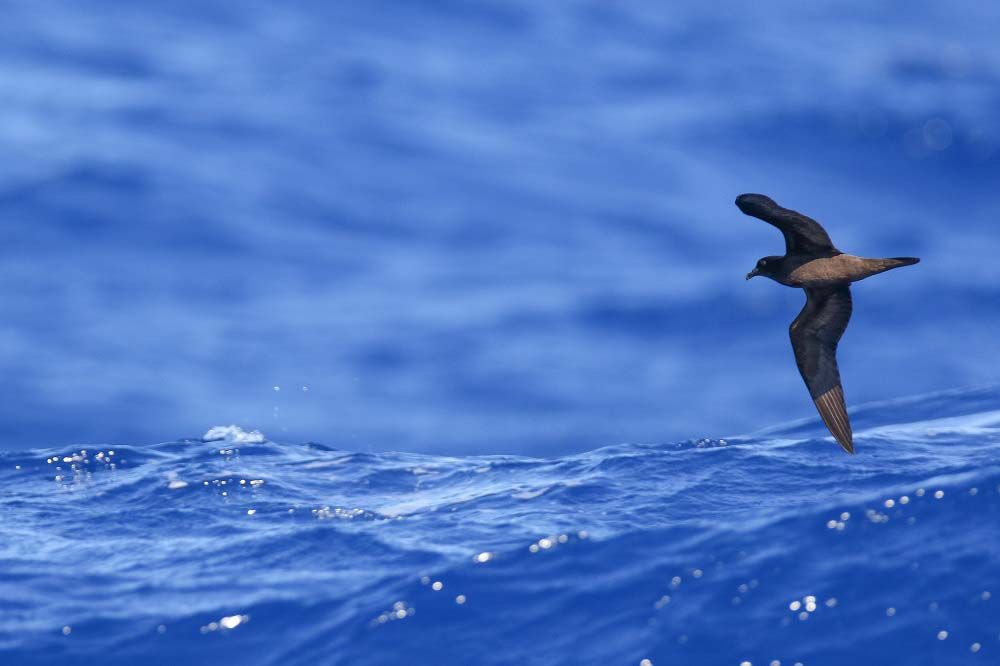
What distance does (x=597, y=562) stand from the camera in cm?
1102

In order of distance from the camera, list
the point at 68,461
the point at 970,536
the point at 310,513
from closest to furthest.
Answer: the point at 970,536 → the point at 310,513 → the point at 68,461

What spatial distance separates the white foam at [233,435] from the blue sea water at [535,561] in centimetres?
93

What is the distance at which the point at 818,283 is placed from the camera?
11.3m

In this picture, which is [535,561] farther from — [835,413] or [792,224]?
[792,224]

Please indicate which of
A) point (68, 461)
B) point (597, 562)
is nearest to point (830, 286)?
point (597, 562)

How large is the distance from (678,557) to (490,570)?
1513mm

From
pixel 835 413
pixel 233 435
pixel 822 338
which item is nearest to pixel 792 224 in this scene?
pixel 822 338

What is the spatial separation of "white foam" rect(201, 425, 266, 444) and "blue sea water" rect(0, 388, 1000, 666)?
93 centimetres

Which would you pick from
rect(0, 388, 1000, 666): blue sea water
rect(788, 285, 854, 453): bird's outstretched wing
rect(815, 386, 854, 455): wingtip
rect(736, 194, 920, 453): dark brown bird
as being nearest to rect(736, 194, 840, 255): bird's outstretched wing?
rect(736, 194, 920, 453): dark brown bird

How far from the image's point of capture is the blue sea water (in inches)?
403

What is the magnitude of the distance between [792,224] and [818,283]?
63 cm

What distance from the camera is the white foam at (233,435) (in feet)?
46.6

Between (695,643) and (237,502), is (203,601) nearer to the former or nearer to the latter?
(237,502)

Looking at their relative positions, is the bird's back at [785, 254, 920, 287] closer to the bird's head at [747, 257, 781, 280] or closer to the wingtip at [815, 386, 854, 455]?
the bird's head at [747, 257, 781, 280]
